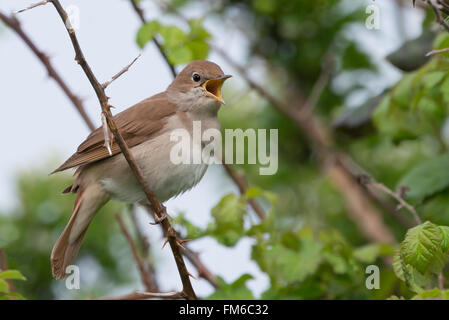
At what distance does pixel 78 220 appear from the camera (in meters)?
3.96

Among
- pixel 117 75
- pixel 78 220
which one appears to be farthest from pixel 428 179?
pixel 78 220

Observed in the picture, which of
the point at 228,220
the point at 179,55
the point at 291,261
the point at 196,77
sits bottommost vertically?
the point at 291,261

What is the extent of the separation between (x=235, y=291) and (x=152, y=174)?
0.92 m

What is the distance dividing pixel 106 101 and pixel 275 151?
2.92 metres

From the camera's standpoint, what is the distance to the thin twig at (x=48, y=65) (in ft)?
13.5

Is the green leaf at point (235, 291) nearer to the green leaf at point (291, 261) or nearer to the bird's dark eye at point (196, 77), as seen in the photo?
the green leaf at point (291, 261)

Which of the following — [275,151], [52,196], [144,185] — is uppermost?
[275,151]

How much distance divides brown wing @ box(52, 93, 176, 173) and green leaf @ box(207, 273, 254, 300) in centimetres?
110

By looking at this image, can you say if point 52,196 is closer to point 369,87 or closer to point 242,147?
point 242,147

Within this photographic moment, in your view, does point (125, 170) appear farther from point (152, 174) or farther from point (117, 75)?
point (117, 75)

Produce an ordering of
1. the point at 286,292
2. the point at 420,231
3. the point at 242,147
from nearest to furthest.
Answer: the point at 420,231 < the point at 286,292 < the point at 242,147
